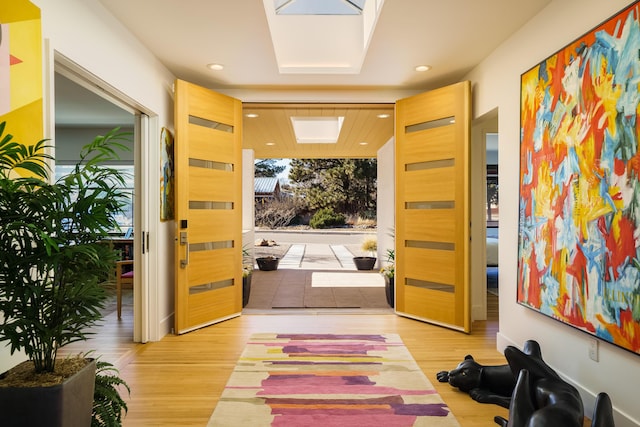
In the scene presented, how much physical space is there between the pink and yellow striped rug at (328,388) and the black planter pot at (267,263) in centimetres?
428

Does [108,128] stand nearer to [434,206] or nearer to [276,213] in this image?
[434,206]

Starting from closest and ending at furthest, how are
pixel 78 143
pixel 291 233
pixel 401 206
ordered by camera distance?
1. pixel 401 206
2. pixel 78 143
3. pixel 291 233

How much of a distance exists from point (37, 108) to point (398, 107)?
338cm

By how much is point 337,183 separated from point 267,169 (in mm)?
4611

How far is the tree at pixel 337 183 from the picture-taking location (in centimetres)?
1722

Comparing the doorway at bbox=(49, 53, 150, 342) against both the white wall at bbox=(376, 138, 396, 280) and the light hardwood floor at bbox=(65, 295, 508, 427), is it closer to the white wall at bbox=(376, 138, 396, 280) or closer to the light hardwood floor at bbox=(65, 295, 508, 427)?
the light hardwood floor at bbox=(65, 295, 508, 427)

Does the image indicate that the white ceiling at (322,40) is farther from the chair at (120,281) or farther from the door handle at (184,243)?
the chair at (120,281)

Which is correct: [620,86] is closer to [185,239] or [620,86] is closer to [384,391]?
[384,391]

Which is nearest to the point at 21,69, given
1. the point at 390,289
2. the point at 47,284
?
the point at 47,284

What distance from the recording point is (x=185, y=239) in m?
3.78

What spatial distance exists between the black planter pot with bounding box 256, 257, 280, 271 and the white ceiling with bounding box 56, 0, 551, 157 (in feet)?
13.5

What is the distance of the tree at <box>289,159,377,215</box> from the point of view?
1722cm

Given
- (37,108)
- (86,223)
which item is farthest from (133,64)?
(86,223)

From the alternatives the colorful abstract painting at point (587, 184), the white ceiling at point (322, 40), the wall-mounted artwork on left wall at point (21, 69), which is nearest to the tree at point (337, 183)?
the white ceiling at point (322, 40)
